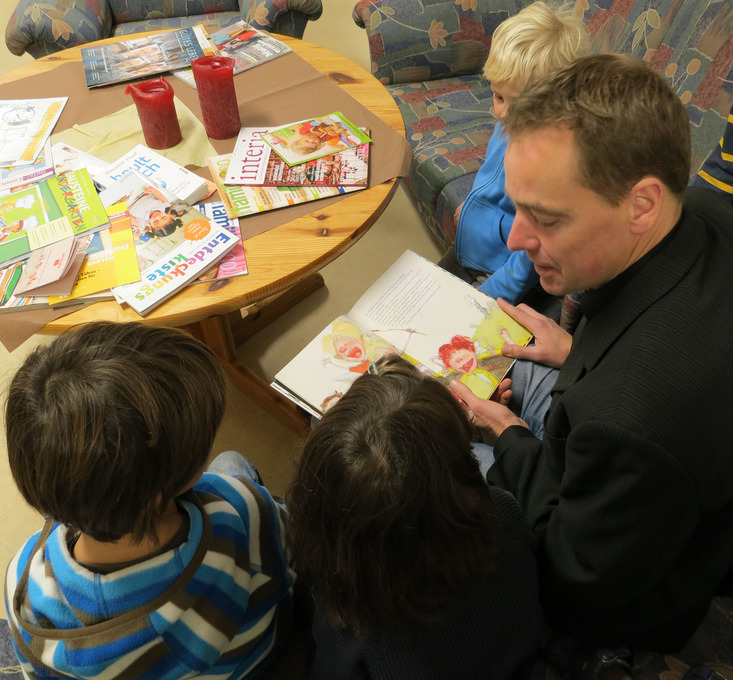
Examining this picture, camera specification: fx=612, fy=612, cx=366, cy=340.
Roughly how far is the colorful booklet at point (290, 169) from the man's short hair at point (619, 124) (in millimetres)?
638

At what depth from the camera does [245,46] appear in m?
1.92

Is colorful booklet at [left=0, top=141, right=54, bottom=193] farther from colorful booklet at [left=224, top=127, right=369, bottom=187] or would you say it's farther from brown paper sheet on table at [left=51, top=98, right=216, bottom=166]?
colorful booklet at [left=224, top=127, right=369, bottom=187]

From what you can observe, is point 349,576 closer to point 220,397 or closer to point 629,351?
point 220,397

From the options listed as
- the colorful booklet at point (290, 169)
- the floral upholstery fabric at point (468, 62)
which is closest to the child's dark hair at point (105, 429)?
the colorful booklet at point (290, 169)

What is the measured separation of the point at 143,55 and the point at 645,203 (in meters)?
1.59

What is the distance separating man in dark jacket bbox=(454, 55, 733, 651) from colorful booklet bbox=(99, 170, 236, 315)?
0.65 meters

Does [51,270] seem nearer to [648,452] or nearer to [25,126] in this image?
[25,126]

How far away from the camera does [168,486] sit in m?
0.80

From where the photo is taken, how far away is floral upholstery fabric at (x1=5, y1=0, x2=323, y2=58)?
6.81 ft

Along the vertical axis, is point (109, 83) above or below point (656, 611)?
above

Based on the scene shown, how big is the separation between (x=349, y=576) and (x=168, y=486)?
26cm

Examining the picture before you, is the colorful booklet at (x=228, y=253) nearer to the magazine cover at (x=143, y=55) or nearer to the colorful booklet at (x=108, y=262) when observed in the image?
the colorful booklet at (x=108, y=262)

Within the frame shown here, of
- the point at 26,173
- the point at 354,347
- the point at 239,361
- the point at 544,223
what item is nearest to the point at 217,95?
the point at 26,173

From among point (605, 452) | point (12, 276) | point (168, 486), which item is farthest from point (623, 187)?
point (12, 276)
